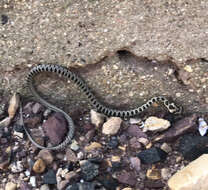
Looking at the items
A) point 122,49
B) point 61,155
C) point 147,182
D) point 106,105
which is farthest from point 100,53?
point 147,182

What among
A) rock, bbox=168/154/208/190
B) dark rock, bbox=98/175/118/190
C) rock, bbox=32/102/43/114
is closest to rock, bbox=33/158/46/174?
dark rock, bbox=98/175/118/190

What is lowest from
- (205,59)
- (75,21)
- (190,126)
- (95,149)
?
(95,149)

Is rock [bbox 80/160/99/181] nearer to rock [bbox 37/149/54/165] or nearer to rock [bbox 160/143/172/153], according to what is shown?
rock [bbox 37/149/54/165]

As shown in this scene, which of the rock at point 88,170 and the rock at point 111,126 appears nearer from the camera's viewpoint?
the rock at point 88,170

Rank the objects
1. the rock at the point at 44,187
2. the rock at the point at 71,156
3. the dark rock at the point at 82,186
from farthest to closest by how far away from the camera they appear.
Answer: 1. the rock at the point at 71,156
2. the rock at the point at 44,187
3. the dark rock at the point at 82,186

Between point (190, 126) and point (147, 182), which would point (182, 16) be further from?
point (147, 182)

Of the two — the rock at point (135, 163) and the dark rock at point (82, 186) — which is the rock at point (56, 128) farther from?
the rock at point (135, 163)

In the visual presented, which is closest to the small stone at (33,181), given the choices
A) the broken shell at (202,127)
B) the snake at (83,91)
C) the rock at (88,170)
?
the snake at (83,91)
